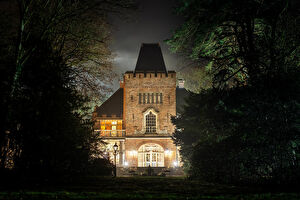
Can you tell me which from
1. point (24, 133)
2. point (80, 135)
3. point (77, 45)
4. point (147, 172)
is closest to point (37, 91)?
point (24, 133)

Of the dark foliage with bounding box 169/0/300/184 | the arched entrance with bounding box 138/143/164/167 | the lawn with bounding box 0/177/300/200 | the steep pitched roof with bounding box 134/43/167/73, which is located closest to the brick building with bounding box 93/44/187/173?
the arched entrance with bounding box 138/143/164/167

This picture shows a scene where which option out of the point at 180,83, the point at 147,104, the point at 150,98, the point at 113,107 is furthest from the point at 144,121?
the point at 180,83

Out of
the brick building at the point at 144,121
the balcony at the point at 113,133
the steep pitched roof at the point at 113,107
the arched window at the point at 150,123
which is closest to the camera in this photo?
the brick building at the point at 144,121

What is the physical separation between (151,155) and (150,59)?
12.3 meters

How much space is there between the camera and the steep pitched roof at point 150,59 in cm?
3431

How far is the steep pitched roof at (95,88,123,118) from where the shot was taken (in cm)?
3368

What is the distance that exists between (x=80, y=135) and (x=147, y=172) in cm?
1548

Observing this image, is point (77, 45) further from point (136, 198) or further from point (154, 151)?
point (154, 151)

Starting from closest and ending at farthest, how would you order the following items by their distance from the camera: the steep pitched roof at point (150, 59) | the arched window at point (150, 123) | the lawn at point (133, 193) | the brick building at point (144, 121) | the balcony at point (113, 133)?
1. the lawn at point (133, 193)
2. the brick building at point (144, 121)
3. the balcony at point (113, 133)
4. the arched window at point (150, 123)
5. the steep pitched roof at point (150, 59)

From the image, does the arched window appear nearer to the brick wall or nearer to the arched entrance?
the brick wall

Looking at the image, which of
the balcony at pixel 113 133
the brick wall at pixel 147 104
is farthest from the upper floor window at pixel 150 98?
the balcony at pixel 113 133

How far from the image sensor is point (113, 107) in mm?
34781

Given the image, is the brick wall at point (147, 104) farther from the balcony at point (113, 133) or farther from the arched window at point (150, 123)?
the balcony at point (113, 133)

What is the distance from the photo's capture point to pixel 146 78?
3328 cm
